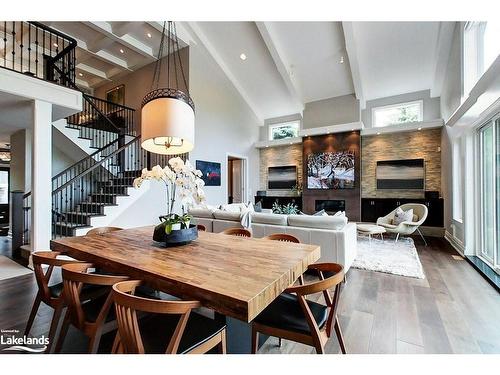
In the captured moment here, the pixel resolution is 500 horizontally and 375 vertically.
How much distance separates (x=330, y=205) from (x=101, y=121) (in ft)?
23.6

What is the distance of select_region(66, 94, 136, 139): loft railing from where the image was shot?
236 inches

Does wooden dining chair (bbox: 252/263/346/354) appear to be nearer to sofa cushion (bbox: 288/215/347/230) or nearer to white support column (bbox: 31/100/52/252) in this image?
sofa cushion (bbox: 288/215/347/230)

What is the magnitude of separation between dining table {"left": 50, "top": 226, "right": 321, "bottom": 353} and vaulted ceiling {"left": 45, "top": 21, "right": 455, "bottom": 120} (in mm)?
5608

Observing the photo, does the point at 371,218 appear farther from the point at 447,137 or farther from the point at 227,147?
the point at 227,147

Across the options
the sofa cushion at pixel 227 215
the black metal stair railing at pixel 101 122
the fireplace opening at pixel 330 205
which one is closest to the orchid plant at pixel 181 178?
the sofa cushion at pixel 227 215

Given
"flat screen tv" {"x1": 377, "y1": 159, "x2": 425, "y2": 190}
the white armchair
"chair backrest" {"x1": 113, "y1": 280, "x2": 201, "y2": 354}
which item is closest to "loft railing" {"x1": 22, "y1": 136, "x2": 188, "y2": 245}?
"chair backrest" {"x1": 113, "y1": 280, "x2": 201, "y2": 354}

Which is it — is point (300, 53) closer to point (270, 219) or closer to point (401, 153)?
point (401, 153)

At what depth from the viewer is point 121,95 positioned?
320 inches

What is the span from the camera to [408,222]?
5.00 m

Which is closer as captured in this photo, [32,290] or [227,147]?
[32,290]

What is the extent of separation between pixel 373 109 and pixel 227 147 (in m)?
4.70

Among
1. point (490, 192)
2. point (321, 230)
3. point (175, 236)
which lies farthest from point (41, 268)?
point (490, 192)

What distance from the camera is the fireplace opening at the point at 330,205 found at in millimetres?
7427
